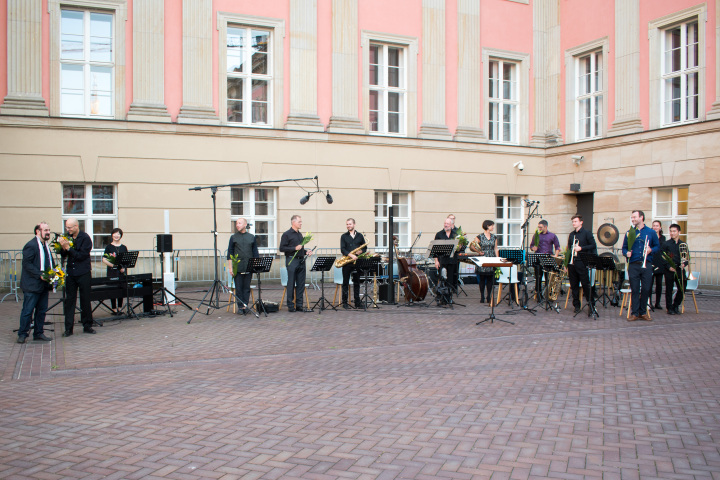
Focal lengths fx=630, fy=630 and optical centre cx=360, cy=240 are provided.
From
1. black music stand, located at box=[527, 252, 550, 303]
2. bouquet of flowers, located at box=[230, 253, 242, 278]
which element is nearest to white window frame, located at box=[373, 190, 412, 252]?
black music stand, located at box=[527, 252, 550, 303]

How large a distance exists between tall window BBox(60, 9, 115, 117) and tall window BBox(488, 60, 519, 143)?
40.7 feet

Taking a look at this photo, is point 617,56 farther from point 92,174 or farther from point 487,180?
point 92,174

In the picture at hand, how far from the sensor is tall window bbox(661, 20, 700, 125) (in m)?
18.1

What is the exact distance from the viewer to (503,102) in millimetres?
22266

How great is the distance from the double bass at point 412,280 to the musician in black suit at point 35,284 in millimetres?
7427

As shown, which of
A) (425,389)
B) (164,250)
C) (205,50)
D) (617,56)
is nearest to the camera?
(425,389)

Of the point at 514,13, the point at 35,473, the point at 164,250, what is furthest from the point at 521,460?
the point at 514,13

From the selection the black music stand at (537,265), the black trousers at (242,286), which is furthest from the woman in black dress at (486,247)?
the black trousers at (242,286)

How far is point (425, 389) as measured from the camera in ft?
21.5

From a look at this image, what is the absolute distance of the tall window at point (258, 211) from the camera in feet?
61.3

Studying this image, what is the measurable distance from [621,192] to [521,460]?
17.1 meters

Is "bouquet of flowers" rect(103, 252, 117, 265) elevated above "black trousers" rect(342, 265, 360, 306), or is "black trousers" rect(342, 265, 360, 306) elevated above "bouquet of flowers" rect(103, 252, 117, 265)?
"bouquet of flowers" rect(103, 252, 117, 265)

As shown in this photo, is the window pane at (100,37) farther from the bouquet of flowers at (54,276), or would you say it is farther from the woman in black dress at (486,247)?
the woman in black dress at (486,247)

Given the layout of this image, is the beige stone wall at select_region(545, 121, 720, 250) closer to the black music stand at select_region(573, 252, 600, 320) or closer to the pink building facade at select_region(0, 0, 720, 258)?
the pink building facade at select_region(0, 0, 720, 258)
